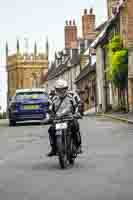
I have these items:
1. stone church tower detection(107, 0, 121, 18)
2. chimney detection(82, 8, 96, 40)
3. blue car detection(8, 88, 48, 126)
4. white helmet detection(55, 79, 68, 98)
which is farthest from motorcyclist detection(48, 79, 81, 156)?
chimney detection(82, 8, 96, 40)

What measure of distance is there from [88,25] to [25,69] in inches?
3275

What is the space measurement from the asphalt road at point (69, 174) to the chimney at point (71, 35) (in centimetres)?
7710

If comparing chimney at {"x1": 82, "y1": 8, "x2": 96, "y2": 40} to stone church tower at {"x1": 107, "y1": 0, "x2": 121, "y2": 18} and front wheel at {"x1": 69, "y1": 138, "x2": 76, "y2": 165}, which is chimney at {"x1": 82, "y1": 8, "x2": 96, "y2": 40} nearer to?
stone church tower at {"x1": 107, "y1": 0, "x2": 121, "y2": 18}

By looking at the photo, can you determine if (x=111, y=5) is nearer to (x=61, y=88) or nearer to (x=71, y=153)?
(x=61, y=88)

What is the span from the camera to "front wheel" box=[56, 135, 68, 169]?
10797 mm

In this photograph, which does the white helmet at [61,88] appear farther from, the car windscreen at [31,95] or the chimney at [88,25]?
the chimney at [88,25]

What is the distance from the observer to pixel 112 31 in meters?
56.0

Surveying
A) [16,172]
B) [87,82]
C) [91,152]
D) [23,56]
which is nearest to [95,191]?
[16,172]

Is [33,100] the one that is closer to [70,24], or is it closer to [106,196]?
[106,196]

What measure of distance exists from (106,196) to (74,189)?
2.57ft

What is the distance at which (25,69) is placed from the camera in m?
165

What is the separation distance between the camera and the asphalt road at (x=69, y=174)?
7.88m

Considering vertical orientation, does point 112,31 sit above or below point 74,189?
above

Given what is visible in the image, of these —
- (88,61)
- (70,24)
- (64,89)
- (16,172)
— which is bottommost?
(16,172)
